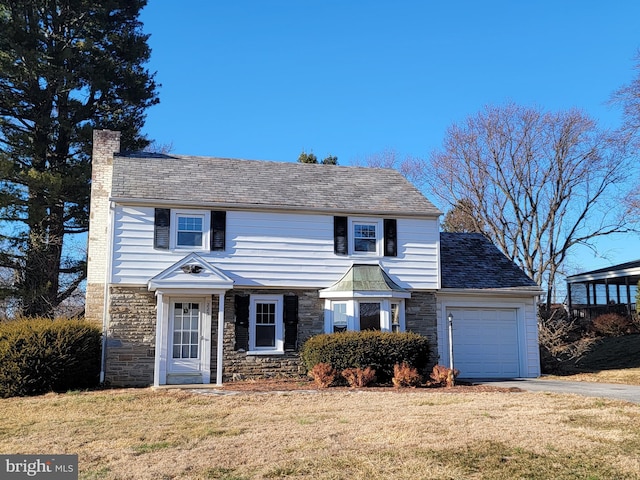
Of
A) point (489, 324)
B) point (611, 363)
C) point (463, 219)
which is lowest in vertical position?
point (611, 363)

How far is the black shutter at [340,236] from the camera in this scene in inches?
671

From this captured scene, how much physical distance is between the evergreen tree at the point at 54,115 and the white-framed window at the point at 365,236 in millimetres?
11608

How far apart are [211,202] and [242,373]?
15.1ft

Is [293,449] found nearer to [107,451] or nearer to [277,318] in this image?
[107,451]

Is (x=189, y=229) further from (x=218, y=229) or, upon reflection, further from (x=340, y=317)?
(x=340, y=317)

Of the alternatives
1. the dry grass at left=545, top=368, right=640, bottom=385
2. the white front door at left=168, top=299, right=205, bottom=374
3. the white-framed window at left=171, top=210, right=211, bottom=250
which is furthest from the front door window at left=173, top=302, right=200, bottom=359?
the dry grass at left=545, top=368, right=640, bottom=385

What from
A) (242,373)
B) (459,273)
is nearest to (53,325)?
(242,373)

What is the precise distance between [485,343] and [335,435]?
10634mm

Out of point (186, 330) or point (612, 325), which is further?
point (612, 325)

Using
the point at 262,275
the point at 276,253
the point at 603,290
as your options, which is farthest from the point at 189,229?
the point at 603,290

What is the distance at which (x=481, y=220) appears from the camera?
31.1m

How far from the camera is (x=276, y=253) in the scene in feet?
54.3

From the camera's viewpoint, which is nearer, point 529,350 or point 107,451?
point 107,451

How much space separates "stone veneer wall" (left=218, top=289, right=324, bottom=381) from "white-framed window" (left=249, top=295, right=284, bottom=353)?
19 centimetres
